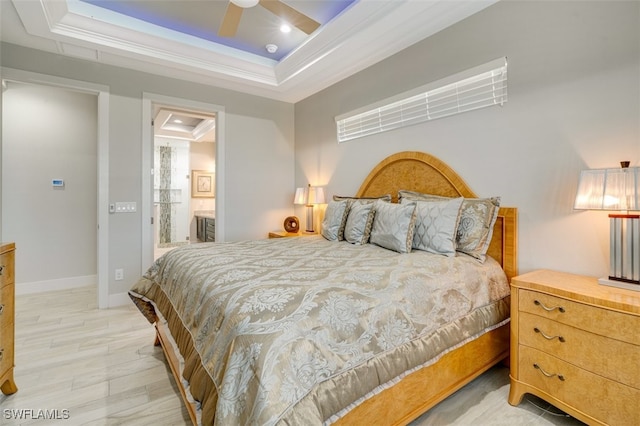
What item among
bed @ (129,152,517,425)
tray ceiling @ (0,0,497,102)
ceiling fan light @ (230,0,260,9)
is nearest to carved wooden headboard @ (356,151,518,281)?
bed @ (129,152,517,425)

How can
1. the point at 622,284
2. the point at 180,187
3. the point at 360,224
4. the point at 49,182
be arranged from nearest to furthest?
the point at 622,284 < the point at 360,224 < the point at 49,182 < the point at 180,187

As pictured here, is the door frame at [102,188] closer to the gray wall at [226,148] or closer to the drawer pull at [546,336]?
the gray wall at [226,148]

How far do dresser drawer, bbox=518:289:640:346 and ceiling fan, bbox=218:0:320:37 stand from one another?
2.52 meters

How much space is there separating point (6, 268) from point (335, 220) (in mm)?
2369

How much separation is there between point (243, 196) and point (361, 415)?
11.5 ft

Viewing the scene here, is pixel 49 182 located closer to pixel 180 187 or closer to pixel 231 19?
pixel 231 19

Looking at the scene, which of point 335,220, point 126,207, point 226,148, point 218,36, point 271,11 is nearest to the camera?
point 271,11

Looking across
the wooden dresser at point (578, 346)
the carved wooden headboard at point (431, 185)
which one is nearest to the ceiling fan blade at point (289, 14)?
the carved wooden headboard at point (431, 185)

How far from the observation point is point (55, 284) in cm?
397

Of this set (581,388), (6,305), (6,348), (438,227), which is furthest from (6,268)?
(581,388)

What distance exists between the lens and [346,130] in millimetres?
3773

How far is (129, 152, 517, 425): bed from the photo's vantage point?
1.00 meters

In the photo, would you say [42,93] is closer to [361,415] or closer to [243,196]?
[243,196]

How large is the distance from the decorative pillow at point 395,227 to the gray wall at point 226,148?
239 cm
